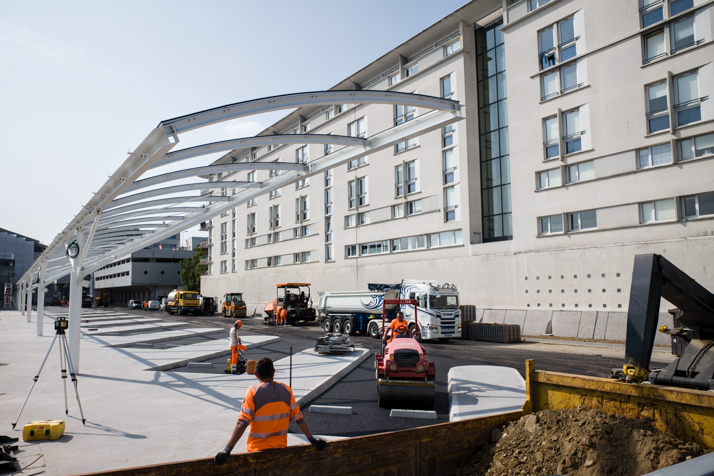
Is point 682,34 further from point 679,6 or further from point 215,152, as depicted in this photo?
point 215,152

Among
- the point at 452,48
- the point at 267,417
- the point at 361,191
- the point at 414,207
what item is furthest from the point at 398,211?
the point at 267,417

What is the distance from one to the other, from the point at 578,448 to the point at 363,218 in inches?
1407

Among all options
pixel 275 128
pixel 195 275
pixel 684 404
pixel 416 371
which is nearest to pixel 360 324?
pixel 416 371

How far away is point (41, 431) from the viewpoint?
7273 millimetres

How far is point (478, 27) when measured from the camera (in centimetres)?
3391

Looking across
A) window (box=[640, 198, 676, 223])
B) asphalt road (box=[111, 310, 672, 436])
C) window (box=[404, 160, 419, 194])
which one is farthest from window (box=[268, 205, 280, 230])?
window (box=[640, 198, 676, 223])

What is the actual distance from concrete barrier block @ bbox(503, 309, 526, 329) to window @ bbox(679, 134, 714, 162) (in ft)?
36.2

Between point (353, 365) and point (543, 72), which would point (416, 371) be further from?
point (543, 72)

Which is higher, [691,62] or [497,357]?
[691,62]

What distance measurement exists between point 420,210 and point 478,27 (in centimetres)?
1374

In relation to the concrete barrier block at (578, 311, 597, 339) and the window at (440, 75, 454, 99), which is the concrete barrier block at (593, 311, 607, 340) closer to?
the concrete barrier block at (578, 311, 597, 339)

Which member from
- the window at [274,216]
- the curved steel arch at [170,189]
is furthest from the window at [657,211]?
the window at [274,216]

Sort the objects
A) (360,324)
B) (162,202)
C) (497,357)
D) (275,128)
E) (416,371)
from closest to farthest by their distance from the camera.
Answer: (416,371)
(497,357)
(162,202)
(360,324)
(275,128)

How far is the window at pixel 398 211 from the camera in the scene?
36.5 meters
